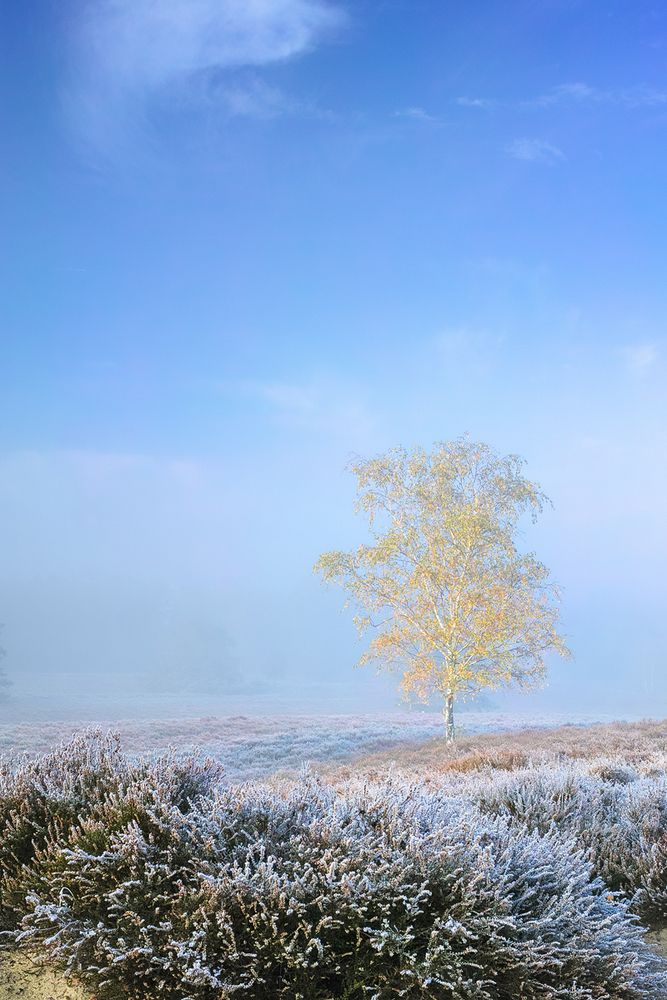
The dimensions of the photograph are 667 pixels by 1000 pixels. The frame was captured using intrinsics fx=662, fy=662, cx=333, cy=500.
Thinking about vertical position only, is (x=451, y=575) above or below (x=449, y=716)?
above

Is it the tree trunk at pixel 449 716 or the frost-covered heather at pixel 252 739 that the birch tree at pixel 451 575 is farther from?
the frost-covered heather at pixel 252 739

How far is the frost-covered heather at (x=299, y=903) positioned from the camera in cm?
304

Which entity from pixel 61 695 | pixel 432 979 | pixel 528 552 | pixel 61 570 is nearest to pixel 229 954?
pixel 432 979

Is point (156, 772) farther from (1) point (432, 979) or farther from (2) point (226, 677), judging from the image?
(2) point (226, 677)

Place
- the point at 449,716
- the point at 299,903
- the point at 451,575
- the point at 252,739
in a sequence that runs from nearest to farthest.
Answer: the point at 299,903, the point at 449,716, the point at 451,575, the point at 252,739

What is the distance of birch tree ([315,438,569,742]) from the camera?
21.8 metres

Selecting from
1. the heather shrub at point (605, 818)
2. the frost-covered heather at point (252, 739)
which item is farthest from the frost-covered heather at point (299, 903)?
the frost-covered heather at point (252, 739)

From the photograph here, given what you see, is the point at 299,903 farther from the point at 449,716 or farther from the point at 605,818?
the point at 449,716

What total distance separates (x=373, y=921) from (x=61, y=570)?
158953 millimetres

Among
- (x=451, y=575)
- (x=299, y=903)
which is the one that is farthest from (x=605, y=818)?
(x=451, y=575)

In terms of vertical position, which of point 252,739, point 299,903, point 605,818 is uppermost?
point 299,903

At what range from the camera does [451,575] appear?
22.2 metres

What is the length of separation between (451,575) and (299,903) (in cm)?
1952

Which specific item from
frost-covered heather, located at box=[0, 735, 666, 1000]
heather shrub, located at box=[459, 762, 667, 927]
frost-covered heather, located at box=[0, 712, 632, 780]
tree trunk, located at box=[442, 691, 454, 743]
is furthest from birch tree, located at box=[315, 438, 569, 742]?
frost-covered heather, located at box=[0, 735, 666, 1000]
